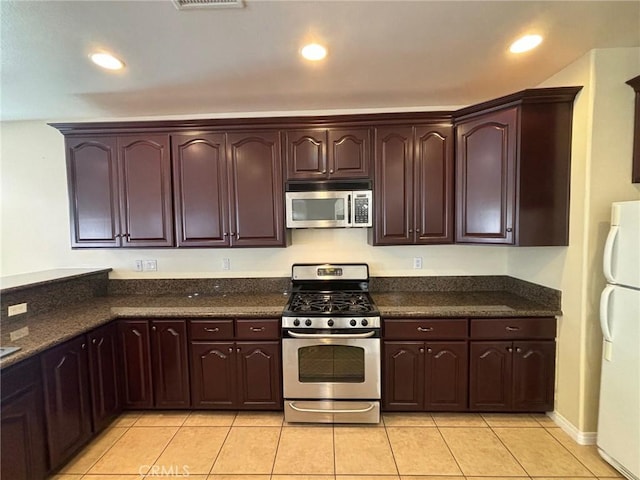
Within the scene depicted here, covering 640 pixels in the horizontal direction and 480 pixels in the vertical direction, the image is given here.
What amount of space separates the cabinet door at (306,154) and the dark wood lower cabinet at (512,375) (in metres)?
1.88

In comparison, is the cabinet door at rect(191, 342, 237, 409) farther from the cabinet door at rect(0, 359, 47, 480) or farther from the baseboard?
the baseboard

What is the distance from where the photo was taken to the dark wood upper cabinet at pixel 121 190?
8.69 ft

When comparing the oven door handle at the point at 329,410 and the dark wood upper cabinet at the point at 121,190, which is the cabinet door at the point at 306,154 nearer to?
the dark wood upper cabinet at the point at 121,190

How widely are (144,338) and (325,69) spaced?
2475 millimetres

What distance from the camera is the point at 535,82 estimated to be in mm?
2426

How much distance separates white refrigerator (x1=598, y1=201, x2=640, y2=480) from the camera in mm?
1728

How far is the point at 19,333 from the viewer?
78.0 inches

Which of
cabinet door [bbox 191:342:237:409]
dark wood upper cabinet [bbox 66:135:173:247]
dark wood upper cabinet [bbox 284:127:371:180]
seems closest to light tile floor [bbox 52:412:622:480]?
cabinet door [bbox 191:342:237:409]

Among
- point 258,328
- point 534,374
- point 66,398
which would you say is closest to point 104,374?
point 66,398

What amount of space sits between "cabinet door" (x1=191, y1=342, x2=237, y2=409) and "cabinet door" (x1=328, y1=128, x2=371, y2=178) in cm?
169

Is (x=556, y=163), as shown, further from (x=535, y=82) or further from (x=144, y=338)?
(x=144, y=338)

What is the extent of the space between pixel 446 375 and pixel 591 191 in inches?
64.7

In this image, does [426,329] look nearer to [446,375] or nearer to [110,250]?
[446,375]

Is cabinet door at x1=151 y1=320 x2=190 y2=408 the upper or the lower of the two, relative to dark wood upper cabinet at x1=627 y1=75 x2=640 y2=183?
lower
